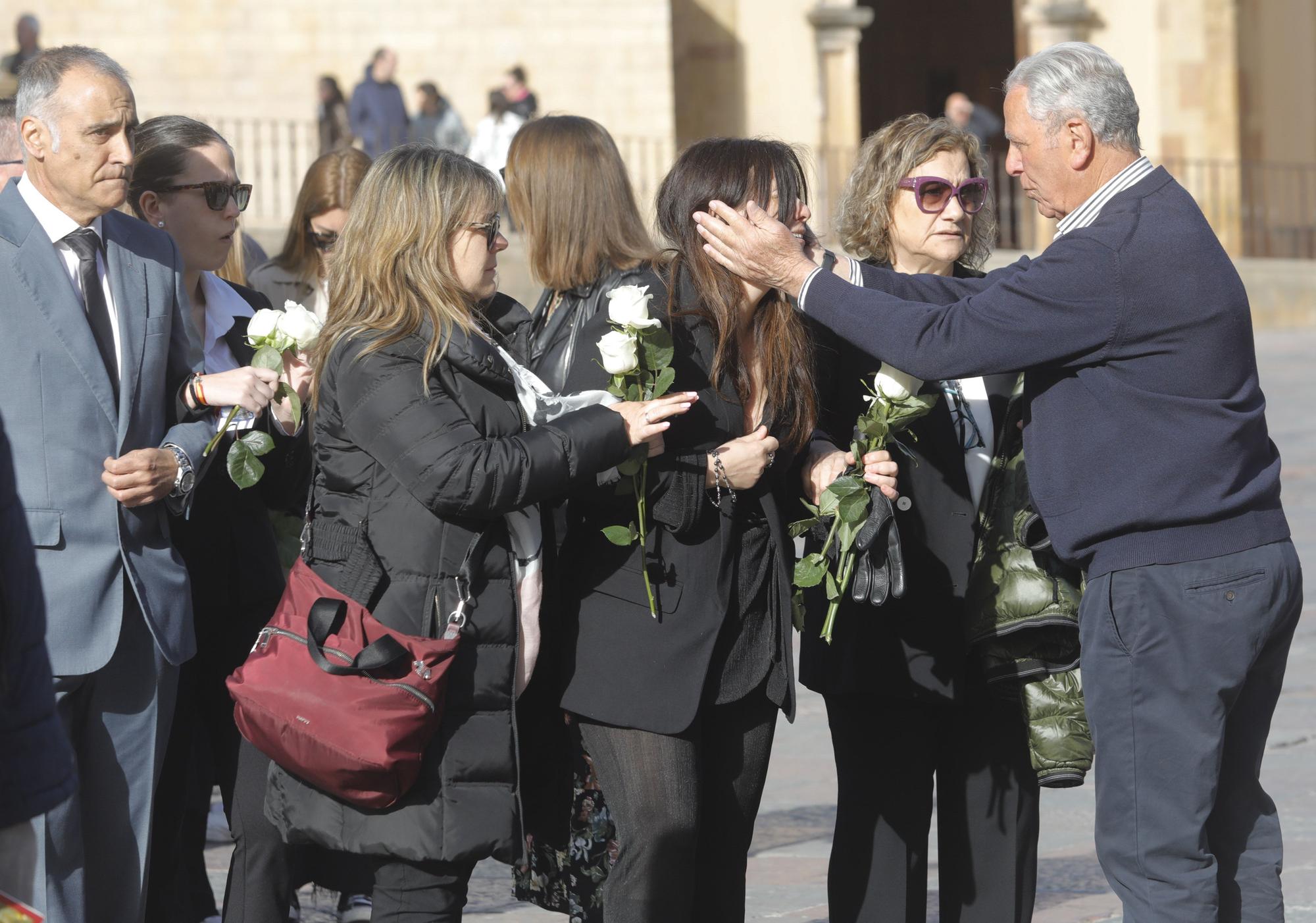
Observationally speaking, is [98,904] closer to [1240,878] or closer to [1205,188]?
[1240,878]

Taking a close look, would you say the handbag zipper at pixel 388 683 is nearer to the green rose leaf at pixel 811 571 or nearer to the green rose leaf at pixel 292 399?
the green rose leaf at pixel 292 399

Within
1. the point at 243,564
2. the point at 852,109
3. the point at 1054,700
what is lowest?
the point at 1054,700

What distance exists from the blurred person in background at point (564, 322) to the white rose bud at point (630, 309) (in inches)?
11.2

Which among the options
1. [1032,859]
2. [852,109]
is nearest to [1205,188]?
[852,109]

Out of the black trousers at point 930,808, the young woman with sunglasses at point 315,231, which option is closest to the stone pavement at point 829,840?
the black trousers at point 930,808

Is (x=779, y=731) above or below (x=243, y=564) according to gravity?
below

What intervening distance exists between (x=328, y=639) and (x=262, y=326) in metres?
0.87

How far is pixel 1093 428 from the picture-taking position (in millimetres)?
3688

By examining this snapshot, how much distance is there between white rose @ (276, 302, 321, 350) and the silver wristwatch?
0.37m

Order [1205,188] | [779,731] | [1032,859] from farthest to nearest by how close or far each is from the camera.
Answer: [1205,188], [779,731], [1032,859]

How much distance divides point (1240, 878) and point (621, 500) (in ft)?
5.09

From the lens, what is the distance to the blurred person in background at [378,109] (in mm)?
20047

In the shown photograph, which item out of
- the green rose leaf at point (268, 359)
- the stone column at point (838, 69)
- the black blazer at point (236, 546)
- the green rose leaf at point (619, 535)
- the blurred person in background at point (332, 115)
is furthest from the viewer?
the stone column at point (838, 69)

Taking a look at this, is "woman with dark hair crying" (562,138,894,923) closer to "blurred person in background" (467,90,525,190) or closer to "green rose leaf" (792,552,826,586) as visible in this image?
"green rose leaf" (792,552,826,586)
